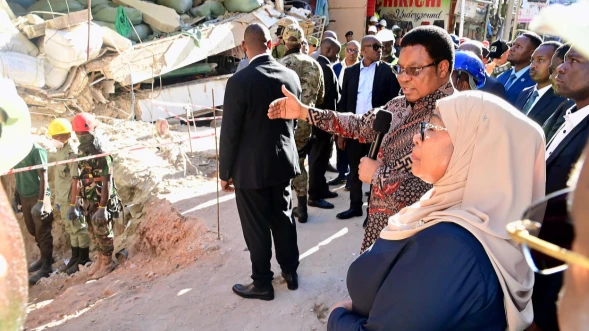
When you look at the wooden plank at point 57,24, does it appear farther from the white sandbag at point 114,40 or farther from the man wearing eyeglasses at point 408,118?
the man wearing eyeglasses at point 408,118

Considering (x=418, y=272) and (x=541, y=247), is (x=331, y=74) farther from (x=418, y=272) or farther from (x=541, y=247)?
(x=541, y=247)

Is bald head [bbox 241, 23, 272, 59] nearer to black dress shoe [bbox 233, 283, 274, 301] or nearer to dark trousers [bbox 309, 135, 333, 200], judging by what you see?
black dress shoe [bbox 233, 283, 274, 301]

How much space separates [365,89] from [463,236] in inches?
134

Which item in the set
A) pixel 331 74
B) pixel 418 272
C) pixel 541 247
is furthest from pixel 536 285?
pixel 331 74

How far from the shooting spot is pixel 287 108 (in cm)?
245

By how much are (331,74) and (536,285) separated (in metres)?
3.62

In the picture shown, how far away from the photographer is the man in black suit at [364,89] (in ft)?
14.3

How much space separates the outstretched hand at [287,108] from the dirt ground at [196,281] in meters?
1.51

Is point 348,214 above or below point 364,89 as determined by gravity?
below

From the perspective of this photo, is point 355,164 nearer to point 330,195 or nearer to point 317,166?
point 317,166

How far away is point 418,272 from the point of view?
1.18m

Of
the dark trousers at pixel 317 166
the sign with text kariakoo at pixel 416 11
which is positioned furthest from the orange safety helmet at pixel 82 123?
the sign with text kariakoo at pixel 416 11

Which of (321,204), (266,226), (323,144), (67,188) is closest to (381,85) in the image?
(323,144)

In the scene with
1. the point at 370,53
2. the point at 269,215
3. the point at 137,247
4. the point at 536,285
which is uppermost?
the point at 370,53
